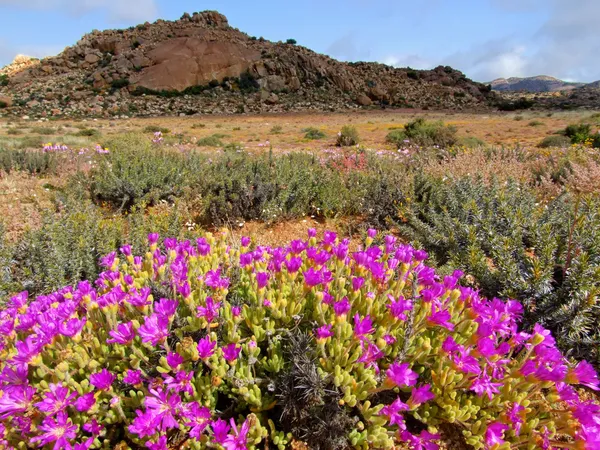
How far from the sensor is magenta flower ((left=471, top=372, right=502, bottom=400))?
5.00ft

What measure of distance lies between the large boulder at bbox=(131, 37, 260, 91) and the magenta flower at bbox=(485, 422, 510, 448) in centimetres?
5419

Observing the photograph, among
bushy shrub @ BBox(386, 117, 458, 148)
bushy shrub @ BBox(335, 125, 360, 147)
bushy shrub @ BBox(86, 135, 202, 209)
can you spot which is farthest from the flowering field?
bushy shrub @ BBox(335, 125, 360, 147)

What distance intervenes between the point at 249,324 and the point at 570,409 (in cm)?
138

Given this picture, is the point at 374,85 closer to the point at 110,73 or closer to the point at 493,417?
the point at 110,73

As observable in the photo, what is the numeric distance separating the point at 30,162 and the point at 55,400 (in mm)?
7277

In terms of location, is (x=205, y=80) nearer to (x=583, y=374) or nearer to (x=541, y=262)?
(x=541, y=262)

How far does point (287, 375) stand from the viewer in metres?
1.64

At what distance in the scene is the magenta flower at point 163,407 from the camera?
1.46 metres

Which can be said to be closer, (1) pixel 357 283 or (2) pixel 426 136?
(1) pixel 357 283

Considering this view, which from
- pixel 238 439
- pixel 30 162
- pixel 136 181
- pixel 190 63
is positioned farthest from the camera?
pixel 190 63

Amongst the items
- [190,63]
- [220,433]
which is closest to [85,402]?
[220,433]

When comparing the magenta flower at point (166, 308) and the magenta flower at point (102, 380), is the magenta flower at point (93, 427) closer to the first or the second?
the magenta flower at point (102, 380)

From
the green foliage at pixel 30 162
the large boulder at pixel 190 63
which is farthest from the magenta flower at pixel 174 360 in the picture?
the large boulder at pixel 190 63

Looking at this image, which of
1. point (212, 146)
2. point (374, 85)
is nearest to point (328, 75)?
point (374, 85)
